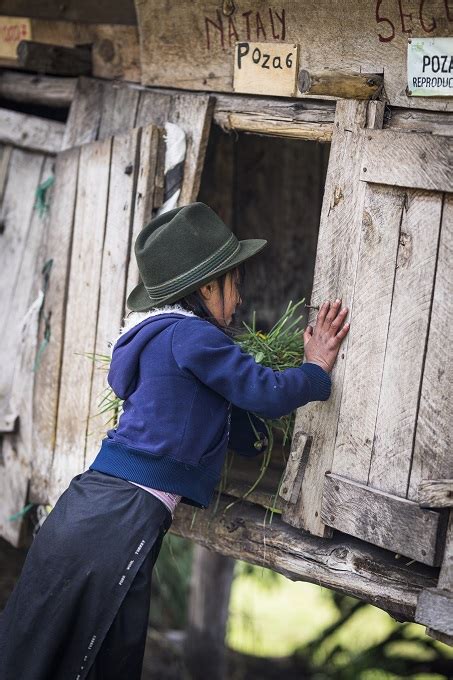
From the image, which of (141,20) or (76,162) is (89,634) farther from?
(141,20)

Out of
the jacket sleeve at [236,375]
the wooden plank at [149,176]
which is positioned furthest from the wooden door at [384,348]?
the wooden plank at [149,176]

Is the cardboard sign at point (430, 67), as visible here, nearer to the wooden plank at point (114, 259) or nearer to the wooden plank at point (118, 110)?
the wooden plank at point (114, 259)

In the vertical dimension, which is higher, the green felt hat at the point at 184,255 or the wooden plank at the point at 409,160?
the wooden plank at the point at 409,160

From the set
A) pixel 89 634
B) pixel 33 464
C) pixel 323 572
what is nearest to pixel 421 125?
pixel 323 572

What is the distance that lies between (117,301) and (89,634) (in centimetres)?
139

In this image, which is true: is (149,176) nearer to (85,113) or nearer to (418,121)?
(85,113)

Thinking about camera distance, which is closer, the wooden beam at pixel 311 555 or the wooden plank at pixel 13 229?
the wooden beam at pixel 311 555

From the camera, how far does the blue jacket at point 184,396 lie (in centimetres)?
294

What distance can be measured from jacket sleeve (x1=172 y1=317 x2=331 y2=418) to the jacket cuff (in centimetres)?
3

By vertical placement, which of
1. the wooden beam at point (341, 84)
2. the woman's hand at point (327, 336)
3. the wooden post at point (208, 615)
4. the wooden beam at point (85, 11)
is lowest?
the wooden post at point (208, 615)

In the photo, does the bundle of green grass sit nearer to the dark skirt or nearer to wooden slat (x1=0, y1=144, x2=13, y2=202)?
the dark skirt

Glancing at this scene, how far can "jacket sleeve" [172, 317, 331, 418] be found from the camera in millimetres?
2928

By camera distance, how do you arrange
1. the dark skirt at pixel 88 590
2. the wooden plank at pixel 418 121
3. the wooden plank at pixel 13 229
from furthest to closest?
the wooden plank at pixel 13 229 < the dark skirt at pixel 88 590 < the wooden plank at pixel 418 121

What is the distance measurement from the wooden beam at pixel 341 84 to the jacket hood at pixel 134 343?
0.82m
